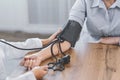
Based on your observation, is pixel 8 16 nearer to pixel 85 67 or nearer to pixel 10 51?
pixel 10 51

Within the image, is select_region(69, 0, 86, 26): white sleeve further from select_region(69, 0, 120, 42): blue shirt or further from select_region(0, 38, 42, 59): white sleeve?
select_region(0, 38, 42, 59): white sleeve

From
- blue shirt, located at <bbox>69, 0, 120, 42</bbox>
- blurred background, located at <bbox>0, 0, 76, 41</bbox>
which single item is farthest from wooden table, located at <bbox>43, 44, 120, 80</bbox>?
blurred background, located at <bbox>0, 0, 76, 41</bbox>

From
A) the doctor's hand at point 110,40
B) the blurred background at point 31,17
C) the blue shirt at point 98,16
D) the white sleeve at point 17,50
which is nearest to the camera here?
the white sleeve at point 17,50

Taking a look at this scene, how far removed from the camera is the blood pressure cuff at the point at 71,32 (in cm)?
134

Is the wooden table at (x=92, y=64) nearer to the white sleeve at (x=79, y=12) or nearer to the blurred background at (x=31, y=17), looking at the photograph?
the white sleeve at (x=79, y=12)

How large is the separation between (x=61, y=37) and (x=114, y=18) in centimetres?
41

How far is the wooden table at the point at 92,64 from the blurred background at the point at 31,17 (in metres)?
1.85

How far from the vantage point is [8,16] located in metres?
3.30

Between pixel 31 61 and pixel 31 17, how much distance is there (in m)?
2.17

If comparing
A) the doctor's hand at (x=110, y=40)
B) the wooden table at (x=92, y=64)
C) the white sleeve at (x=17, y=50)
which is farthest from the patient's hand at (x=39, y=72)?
the doctor's hand at (x=110, y=40)

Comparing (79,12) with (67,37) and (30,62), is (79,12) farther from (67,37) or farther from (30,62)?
(30,62)

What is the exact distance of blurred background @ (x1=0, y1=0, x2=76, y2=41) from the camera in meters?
3.15

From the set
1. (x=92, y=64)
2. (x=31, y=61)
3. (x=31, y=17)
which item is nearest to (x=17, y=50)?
(x=31, y=61)

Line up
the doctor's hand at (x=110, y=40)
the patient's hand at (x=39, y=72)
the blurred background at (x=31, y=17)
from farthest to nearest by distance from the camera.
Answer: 1. the blurred background at (x=31, y=17)
2. the doctor's hand at (x=110, y=40)
3. the patient's hand at (x=39, y=72)
